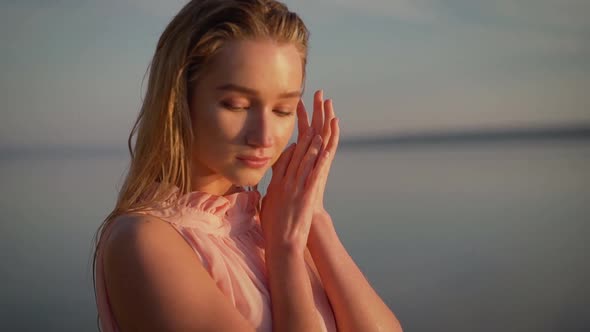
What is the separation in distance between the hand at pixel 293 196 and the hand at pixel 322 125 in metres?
0.02

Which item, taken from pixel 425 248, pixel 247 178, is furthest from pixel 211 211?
pixel 425 248

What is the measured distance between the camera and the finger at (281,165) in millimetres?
2012

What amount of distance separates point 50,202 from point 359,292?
553 cm

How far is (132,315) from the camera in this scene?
1628mm

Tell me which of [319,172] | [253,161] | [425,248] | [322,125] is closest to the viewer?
[253,161]

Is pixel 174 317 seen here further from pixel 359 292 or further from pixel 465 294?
pixel 465 294

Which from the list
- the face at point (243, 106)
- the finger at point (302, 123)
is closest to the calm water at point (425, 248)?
the finger at point (302, 123)

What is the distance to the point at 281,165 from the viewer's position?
2018 millimetres

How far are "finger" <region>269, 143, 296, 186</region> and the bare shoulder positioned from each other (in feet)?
1.43

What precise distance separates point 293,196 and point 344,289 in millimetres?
282

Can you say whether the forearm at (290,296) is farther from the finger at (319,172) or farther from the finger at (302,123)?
the finger at (302,123)

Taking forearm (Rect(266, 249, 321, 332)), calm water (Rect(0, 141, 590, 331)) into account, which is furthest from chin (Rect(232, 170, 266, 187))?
calm water (Rect(0, 141, 590, 331))

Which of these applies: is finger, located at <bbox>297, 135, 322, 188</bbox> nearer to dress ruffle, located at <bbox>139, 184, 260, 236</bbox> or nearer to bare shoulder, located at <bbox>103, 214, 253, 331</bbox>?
dress ruffle, located at <bbox>139, 184, 260, 236</bbox>

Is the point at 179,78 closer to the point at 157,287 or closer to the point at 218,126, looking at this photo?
the point at 218,126
